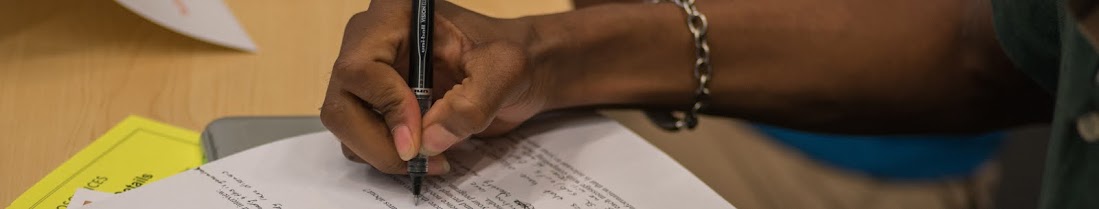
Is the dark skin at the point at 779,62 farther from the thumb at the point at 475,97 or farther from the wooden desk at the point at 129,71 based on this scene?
the wooden desk at the point at 129,71

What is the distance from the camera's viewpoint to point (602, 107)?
790 millimetres

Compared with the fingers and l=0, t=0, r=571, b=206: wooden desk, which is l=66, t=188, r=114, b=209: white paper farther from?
the fingers

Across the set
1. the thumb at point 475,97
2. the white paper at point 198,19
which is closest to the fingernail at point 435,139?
the thumb at point 475,97

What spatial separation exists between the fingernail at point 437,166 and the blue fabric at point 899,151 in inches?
13.5

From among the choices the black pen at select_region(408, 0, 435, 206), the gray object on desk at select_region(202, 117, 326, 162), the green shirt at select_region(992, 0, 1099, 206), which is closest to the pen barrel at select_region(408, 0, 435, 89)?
the black pen at select_region(408, 0, 435, 206)

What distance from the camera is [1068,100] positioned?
1.90ft

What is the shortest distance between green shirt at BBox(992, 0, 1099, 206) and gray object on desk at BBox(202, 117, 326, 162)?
45 centimetres

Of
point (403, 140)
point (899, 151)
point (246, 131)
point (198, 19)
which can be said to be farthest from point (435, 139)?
point (899, 151)

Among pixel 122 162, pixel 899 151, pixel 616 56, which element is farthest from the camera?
pixel 899 151

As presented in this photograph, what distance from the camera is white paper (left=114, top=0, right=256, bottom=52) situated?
788 mm

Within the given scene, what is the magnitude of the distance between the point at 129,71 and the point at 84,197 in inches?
6.5

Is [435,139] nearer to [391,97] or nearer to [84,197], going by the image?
[391,97]

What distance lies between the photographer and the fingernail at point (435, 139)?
0.62 meters

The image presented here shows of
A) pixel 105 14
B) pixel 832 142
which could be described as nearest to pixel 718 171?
pixel 832 142
